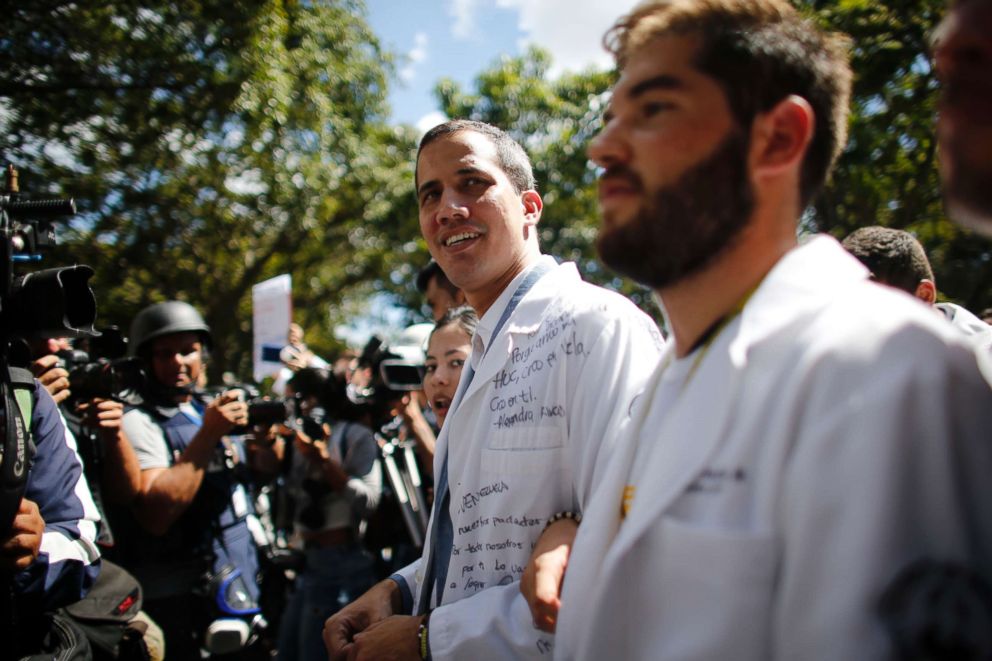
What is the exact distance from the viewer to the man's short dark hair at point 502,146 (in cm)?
235

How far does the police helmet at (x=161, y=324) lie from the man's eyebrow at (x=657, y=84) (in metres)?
3.32

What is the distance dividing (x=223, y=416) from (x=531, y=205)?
6.66ft

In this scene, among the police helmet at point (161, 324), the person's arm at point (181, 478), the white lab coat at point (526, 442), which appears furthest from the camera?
the police helmet at point (161, 324)

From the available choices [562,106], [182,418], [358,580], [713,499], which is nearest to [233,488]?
[182,418]

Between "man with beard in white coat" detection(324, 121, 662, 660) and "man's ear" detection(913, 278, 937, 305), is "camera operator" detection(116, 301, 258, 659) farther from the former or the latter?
"man's ear" detection(913, 278, 937, 305)

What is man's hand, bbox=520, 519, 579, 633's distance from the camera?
4.67ft

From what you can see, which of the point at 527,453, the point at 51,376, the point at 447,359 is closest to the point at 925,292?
the point at 447,359

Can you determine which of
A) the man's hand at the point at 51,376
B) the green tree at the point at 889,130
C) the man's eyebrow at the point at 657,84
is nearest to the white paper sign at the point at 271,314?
the man's hand at the point at 51,376

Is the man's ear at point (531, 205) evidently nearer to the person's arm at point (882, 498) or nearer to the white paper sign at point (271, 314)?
the person's arm at point (882, 498)

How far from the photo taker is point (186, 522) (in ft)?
12.1

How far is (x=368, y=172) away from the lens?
535 inches

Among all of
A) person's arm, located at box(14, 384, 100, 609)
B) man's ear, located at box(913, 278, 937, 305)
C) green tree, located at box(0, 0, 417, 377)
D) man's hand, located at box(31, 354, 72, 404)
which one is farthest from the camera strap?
green tree, located at box(0, 0, 417, 377)

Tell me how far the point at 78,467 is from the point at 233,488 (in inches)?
50.0

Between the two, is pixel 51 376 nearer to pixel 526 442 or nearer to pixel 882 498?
pixel 526 442
